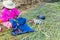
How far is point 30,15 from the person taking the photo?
518 centimetres

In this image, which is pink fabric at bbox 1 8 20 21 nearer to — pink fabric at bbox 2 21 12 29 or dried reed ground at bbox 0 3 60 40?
pink fabric at bbox 2 21 12 29

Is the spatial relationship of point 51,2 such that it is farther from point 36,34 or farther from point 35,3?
point 36,34

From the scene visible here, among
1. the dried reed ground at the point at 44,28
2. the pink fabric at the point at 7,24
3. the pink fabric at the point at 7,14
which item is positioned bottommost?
the dried reed ground at the point at 44,28

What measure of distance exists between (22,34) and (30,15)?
52.3 inches

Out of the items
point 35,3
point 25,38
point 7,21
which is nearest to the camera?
point 25,38

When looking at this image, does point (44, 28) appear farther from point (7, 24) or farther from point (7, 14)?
point (7, 14)

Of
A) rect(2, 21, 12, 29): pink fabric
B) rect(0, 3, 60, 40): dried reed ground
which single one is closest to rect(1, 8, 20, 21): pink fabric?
rect(2, 21, 12, 29): pink fabric

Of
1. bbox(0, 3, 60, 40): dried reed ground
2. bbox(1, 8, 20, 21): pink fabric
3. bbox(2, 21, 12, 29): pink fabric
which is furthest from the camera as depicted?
bbox(1, 8, 20, 21): pink fabric


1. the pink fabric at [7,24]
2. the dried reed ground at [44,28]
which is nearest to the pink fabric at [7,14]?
the pink fabric at [7,24]

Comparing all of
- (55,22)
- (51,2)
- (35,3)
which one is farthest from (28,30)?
(51,2)

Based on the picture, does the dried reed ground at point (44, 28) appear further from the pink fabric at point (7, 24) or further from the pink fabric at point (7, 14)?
the pink fabric at point (7, 14)

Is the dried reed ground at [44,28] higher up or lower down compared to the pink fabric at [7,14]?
lower down

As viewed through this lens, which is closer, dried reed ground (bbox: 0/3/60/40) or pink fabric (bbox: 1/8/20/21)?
dried reed ground (bbox: 0/3/60/40)

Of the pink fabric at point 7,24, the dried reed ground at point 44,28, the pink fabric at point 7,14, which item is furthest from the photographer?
the pink fabric at point 7,14
